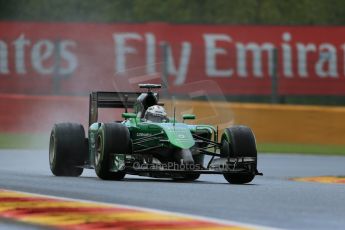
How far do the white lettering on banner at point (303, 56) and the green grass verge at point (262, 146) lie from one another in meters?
3.11

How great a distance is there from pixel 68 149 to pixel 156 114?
1.13 m

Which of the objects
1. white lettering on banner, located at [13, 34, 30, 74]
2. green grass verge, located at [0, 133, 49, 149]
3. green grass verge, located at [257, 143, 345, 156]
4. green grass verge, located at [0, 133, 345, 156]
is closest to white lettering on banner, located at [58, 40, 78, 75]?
white lettering on banner, located at [13, 34, 30, 74]

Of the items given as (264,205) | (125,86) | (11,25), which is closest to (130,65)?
(11,25)

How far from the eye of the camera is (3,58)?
25.5 meters

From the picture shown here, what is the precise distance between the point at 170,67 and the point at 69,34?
2.81 m

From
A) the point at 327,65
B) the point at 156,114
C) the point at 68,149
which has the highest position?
the point at 327,65

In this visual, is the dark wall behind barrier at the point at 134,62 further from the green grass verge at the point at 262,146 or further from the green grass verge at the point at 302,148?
the green grass verge at the point at 302,148

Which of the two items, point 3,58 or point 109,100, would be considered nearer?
point 109,100

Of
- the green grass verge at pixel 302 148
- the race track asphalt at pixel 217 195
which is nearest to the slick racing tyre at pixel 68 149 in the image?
the race track asphalt at pixel 217 195

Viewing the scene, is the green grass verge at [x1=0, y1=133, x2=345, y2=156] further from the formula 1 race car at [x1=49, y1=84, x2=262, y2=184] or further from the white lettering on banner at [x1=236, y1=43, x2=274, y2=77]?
the formula 1 race car at [x1=49, y1=84, x2=262, y2=184]

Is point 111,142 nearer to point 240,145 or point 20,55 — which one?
point 240,145

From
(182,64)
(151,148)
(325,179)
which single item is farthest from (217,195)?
(182,64)

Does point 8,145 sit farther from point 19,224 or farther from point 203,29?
point 19,224

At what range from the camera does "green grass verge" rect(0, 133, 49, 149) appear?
70.9 ft
